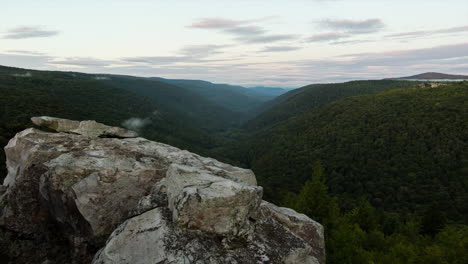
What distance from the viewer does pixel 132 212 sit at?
11648 millimetres

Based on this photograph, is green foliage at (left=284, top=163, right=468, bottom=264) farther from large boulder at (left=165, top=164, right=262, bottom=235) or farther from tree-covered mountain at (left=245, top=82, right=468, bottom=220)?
tree-covered mountain at (left=245, top=82, right=468, bottom=220)

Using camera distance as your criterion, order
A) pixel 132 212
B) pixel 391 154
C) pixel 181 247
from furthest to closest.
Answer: pixel 391 154 < pixel 132 212 < pixel 181 247

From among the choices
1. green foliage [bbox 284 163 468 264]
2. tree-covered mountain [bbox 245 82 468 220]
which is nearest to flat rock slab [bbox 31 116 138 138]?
green foliage [bbox 284 163 468 264]

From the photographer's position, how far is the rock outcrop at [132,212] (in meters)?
9.73

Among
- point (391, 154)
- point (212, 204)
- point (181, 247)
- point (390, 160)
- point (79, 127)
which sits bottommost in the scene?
point (390, 160)

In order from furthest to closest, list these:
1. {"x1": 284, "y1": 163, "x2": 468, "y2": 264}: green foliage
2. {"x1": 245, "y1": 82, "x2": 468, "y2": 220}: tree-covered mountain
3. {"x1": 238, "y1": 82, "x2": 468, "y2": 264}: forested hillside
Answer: {"x1": 245, "y1": 82, "x2": 468, "y2": 220}: tree-covered mountain → {"x1": 238, "y1": 82, "x2": 468, "y2": 264}: forested hillside → {"x1": 284, "y1": 163, "x2": 468, "y2": 264}: green foliage

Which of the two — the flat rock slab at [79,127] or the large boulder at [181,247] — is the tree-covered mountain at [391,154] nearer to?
the flat rock slab at [79,127]

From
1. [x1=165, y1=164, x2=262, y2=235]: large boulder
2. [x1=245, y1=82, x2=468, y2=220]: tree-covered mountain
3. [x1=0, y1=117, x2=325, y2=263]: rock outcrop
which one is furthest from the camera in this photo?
[x1=245, y1=82, x2=468, y2=220]: tree-covered mountain

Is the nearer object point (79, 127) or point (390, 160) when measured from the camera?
point (79, 127)

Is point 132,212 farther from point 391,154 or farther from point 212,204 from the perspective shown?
point 391,154

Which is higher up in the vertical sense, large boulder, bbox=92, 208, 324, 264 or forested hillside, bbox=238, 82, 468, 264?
large boulder, bbox=92, 208, 324, 264

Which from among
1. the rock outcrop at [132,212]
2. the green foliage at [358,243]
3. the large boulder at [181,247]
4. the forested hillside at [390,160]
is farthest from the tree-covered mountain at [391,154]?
the large boulder at [181,247]

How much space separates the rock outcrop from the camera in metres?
9.73

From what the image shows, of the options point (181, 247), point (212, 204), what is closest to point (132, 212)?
point (181, 247)
